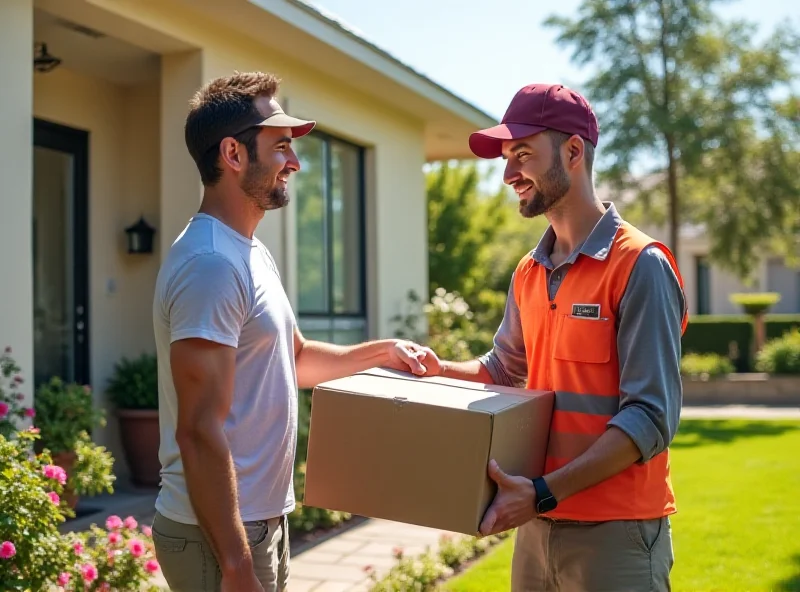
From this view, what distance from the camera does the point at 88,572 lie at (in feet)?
11.5

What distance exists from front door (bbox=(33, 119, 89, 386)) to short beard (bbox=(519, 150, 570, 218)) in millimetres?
5502

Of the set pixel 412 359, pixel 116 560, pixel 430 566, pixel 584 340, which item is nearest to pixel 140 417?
pixel 430 566

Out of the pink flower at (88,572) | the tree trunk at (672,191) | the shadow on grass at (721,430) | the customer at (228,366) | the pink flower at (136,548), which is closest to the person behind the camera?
the customer at (228,366)

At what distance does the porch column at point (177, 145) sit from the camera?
668cm

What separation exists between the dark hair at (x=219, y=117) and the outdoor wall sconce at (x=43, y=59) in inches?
190

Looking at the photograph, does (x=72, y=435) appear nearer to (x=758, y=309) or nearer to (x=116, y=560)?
(x=116, y=560)

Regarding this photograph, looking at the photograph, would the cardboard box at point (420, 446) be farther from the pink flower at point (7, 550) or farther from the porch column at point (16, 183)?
the porch column at point (16, 183)

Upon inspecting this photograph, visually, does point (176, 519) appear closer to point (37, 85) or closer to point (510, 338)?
point (510, 338)

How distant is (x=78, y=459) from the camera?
17.3 feet

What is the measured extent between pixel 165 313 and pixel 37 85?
5.56m

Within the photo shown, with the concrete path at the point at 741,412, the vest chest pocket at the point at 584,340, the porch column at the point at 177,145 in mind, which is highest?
the porch column at the point at 177,145

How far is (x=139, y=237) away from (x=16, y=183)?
82.6 inches

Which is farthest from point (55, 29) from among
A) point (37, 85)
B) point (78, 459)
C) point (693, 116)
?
point (693, 116)

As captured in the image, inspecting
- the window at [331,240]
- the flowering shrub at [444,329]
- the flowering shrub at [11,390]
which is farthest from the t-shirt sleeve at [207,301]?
the flowering shrub at [444,329]
